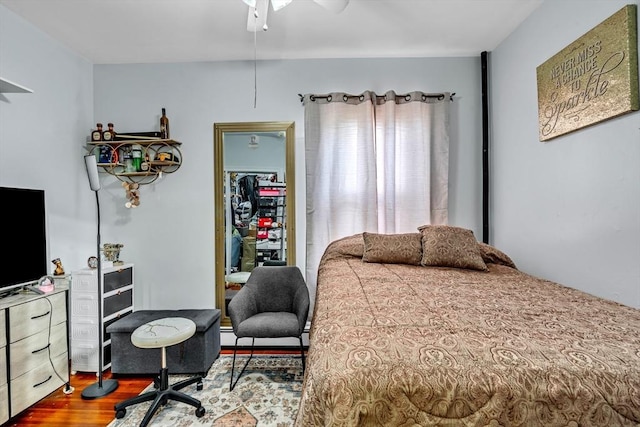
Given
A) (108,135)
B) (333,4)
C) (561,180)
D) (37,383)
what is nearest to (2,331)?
(37,383)

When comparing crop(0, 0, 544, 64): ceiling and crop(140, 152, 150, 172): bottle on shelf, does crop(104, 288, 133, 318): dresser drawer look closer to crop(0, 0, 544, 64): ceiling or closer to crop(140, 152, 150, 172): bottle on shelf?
crop(140, 152, 150, 172): bottle on shelf

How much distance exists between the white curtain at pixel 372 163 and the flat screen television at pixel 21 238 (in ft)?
6.75

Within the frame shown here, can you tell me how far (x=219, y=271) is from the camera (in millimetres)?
3234

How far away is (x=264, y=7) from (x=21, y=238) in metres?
2.23

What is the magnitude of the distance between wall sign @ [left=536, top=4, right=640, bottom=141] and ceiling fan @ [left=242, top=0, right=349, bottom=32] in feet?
4.67

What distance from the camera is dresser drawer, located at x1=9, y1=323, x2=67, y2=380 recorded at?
6.47 feet

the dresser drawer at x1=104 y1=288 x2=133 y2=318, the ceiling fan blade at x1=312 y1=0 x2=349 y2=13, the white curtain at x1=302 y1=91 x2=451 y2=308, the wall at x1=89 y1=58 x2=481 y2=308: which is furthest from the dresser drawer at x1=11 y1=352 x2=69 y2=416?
the ceiling fan blade at x1=312 y1=0 x2=349 y2=13

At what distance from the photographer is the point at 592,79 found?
1857mm

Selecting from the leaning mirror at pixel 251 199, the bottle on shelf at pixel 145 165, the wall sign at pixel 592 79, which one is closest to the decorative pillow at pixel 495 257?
the wall sign at pixel 592 79

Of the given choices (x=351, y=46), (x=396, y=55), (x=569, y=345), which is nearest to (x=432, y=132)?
(x=396, y=55)

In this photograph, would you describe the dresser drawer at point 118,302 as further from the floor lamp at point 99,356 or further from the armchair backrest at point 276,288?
the armchair backrest at point 276,288

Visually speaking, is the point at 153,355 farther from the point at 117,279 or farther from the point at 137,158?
the point at 137,158

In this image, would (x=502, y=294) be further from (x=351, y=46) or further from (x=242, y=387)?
(x=351, y=46)

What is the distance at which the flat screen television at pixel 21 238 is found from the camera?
211cm
